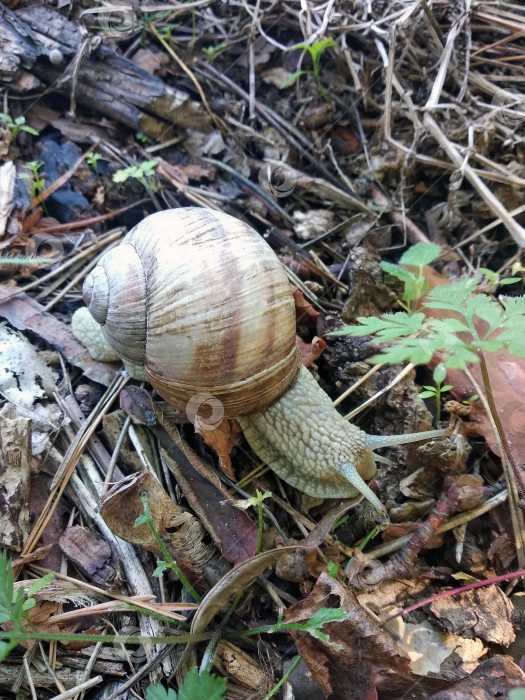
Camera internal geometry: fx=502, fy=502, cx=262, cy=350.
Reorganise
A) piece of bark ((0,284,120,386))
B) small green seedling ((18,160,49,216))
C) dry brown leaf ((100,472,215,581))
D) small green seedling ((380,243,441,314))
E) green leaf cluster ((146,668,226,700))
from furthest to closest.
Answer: small green seedling ((18,160,49,216)) → piece of bark ((0,284,120,386)) → small green seedling ((380,243,441,314)) → dry brown leaf ((100,472,215,581)) → green leaf cluster ((146,668,226,700))

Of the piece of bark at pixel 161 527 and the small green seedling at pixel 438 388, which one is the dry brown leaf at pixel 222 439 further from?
the small green seedling at pixel 438 388

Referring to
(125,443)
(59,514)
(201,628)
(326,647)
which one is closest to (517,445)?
(326,647)

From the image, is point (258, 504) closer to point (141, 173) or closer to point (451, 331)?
point (451, 331)

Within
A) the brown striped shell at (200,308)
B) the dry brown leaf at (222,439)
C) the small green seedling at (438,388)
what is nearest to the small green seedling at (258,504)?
the dry brown leaf at (222,439)

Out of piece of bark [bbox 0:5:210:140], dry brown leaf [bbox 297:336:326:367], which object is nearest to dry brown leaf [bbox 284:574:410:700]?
dry brown leaf [bbox 297:336:326:367]

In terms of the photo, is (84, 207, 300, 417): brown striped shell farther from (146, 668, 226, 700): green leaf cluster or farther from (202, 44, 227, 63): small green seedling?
(202, 44, 227, 63): small green seedling

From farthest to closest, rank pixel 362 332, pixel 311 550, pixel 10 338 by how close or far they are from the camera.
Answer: pixel 10 338 → pixel 311 550 → pixel 362 332

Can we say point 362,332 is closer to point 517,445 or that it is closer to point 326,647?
point 517,445
